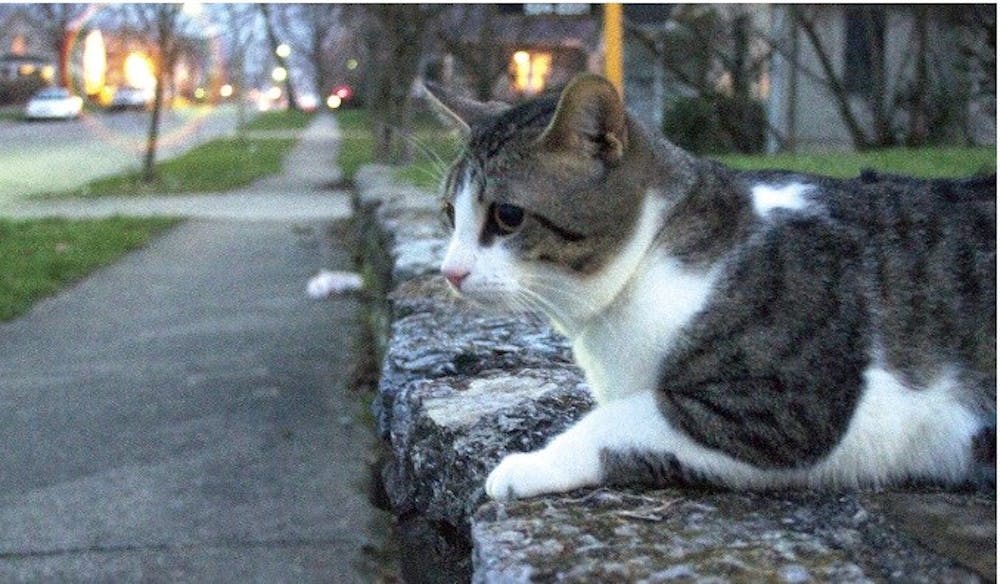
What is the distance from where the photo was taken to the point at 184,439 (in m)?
4.49

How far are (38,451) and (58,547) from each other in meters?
0.93

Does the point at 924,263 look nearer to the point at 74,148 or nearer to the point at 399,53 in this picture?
the point at 399,53

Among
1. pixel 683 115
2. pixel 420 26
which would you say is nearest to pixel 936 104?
pixel 683 115

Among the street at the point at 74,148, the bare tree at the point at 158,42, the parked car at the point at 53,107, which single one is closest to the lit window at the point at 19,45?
the street at the point at 74,148

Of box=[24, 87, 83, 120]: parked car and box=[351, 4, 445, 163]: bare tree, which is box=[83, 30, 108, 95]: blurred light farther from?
box=[351, 4, 445, 163]: bare tree

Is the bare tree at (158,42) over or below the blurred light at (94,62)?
below

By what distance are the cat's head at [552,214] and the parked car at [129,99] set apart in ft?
185

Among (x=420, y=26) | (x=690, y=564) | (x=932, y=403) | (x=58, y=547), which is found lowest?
(x=58, y=547)

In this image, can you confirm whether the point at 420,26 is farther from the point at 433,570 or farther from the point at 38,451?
the point at 433,570

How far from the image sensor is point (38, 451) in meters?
4.35

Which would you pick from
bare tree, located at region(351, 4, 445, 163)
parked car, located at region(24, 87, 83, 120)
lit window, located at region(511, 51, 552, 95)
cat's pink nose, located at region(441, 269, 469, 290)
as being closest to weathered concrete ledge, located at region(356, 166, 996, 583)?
cat's pink nose, located at region(441, 269, 469, 290)

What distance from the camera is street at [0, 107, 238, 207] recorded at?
17.4 metres

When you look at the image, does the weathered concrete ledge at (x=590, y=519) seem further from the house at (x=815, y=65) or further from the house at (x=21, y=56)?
the house at (x=21, y=56)

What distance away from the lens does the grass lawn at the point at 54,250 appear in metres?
7.31
